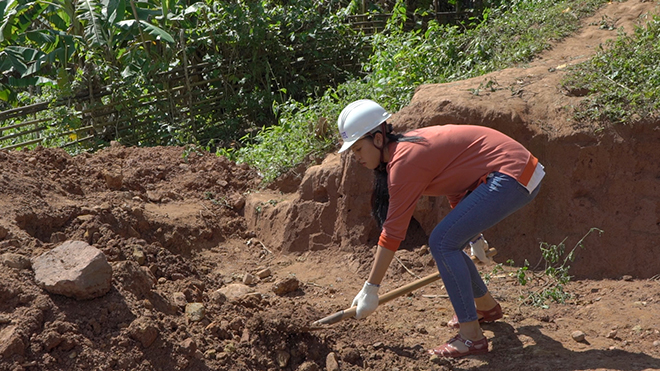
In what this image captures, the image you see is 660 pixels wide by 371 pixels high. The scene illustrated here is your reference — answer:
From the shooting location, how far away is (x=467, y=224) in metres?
3.35

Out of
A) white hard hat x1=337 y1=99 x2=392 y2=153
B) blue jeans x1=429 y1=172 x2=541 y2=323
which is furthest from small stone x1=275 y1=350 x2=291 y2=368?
white hard hat x1=337 y1=99 x2=392 y2=153

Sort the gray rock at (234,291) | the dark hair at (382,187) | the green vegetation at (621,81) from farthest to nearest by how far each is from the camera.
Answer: the green vegetation at (621,81)
the gray rock at (234,291)
the dark hair at (382,187)

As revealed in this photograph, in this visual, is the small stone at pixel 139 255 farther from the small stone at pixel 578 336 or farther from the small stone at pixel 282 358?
the small stone at pixel 578 336

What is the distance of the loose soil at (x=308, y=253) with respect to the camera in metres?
3.34

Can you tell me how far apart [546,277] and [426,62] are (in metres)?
2.87

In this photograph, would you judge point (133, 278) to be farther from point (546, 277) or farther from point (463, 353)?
point (546, 277)

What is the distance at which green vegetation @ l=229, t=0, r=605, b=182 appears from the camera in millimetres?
6021

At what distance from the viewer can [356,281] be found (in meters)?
4.93

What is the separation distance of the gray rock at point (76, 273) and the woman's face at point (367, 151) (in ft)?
4.85

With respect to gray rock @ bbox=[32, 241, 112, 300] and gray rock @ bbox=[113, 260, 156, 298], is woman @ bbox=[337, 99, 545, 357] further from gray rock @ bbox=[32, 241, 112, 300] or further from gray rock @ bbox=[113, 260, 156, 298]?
gray rock @ bbox=[32, 241, 112, 300]

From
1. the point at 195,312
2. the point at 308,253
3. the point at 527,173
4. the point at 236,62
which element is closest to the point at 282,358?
the point at 195,312

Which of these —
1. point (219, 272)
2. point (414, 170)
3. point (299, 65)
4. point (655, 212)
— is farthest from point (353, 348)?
point (299, 65)

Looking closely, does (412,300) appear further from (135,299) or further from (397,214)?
(135,299)

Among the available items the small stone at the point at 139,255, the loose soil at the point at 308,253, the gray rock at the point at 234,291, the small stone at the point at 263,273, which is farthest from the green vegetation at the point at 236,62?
the small stone at the point at 139,255
